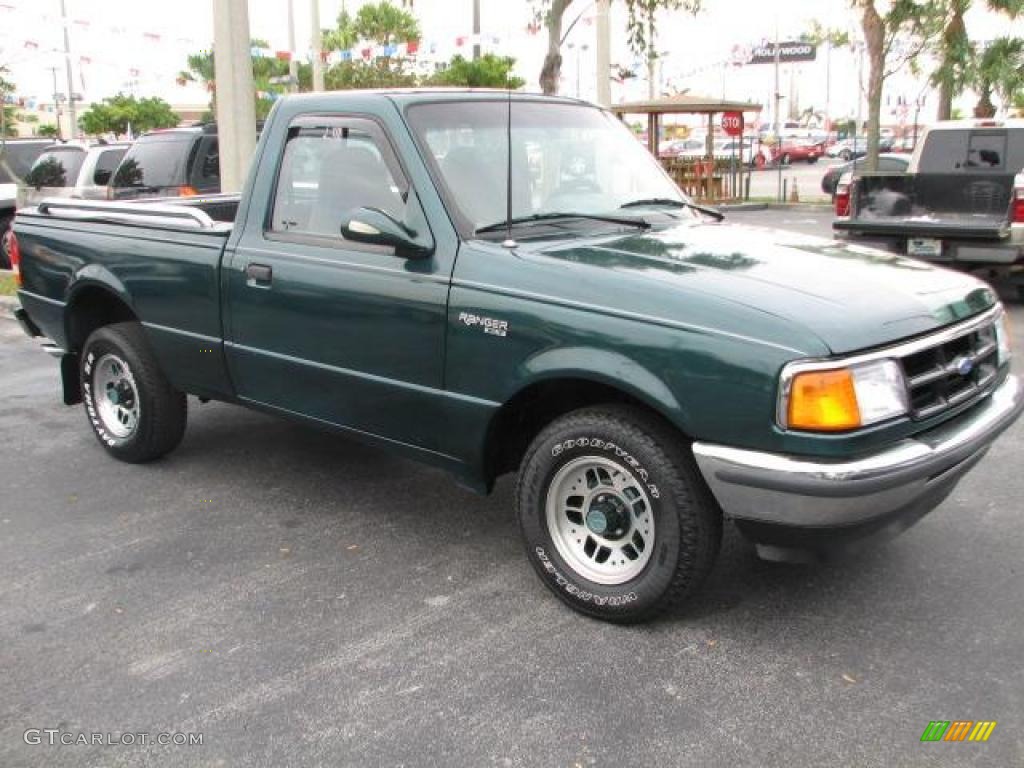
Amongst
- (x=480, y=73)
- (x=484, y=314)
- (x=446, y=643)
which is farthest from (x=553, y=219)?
(x=480, y=73)

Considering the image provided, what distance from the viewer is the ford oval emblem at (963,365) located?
3.44 meters

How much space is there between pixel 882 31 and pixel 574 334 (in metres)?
18.4

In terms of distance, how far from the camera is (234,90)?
999 cm

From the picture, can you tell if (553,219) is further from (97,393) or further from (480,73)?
(480,73)

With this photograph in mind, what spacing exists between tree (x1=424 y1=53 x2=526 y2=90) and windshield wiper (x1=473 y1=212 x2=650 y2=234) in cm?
2391

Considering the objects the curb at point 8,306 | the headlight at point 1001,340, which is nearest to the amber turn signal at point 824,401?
the headlight at point 1001,340

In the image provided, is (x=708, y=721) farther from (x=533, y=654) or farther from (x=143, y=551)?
(x=143, y=551)

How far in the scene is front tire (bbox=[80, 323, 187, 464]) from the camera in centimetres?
524

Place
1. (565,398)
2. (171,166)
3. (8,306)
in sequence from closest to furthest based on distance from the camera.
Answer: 1. (565,398)
2. (8,306)
3. (171,166)

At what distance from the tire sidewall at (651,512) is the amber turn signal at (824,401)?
0.51 meters

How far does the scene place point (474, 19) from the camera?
28047mm

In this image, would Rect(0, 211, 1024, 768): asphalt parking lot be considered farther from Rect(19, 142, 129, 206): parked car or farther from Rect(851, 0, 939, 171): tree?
Rect(851, 0, 939, 171): tree

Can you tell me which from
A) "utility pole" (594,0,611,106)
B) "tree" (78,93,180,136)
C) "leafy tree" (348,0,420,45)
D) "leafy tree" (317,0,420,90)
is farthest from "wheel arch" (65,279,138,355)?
"tree" (78,93,180,136)

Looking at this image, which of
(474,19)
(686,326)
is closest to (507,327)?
(686,326)
